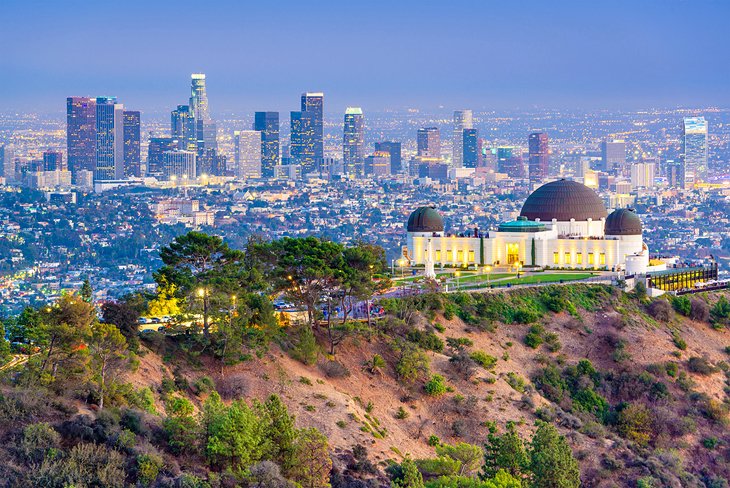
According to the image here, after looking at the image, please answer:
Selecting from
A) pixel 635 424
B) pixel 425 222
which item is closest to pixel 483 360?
pixel 635 424

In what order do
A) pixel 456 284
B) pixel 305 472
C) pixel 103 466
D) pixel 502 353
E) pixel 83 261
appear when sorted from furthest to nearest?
pixel 83 261
pixel 456 284
pixel 502 353
pixel 305 472
pixel 103 466

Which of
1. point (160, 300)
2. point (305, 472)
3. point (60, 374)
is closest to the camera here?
point (305, 472)

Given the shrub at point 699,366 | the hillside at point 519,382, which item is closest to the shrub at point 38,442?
the hillside at point 519,382

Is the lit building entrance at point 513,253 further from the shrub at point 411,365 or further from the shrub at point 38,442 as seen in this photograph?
the shrub at point 38,442

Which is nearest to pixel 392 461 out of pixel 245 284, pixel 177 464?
pixel 177 464

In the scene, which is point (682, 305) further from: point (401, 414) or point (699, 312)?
point (401, 414)

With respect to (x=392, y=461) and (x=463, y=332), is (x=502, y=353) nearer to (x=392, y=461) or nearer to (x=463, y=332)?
(x=463, y=332)
